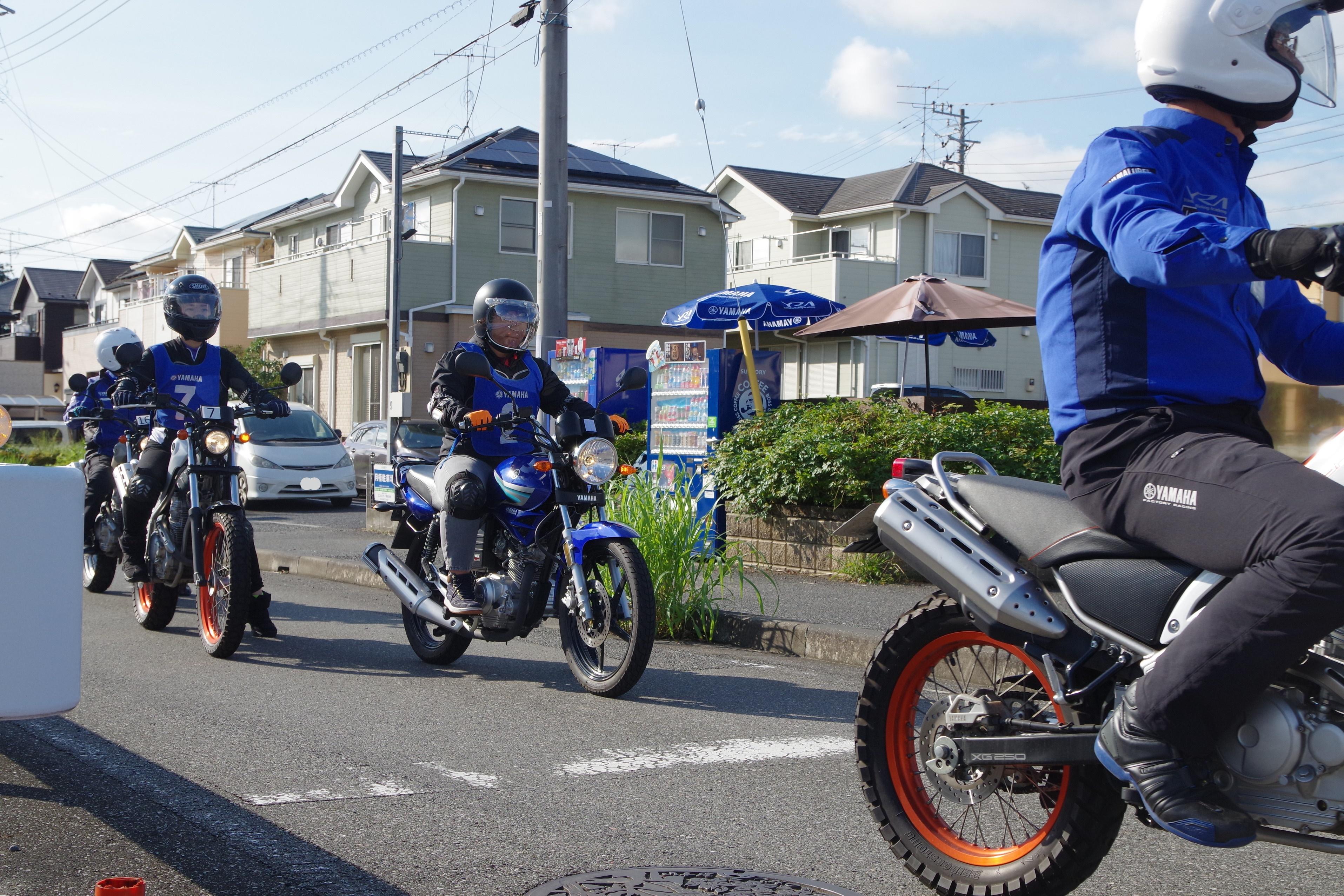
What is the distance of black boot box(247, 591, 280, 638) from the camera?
7.72 m

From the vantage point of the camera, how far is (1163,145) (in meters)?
2.93

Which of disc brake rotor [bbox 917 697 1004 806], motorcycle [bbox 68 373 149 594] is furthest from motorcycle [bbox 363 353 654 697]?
motorcycle [bbox 68 373 149 594]

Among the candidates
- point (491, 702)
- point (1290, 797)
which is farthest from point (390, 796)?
point (1290, 797)

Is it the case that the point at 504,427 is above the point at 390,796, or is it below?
above

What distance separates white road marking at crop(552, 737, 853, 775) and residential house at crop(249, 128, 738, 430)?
995 inches

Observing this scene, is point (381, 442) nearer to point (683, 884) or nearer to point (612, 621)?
point (612, 621)

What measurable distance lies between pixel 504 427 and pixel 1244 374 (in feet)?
13.1

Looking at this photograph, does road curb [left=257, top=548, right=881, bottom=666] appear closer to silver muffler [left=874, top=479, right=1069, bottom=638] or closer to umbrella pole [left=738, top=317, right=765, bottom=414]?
silver muffler [left=874, top=479, right=1069, bottom=638]

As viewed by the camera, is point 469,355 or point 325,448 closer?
point 469,355

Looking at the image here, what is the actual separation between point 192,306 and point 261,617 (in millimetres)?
1924

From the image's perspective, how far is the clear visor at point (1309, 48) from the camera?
114 inches

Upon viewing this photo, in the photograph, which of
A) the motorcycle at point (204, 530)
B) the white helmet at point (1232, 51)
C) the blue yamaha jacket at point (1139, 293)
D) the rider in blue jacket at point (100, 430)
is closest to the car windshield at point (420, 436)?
the rider in blue jacket at point (100, 430)

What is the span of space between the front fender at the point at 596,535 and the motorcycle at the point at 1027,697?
2387 millimetres

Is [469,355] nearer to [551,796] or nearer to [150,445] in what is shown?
[551,796]
